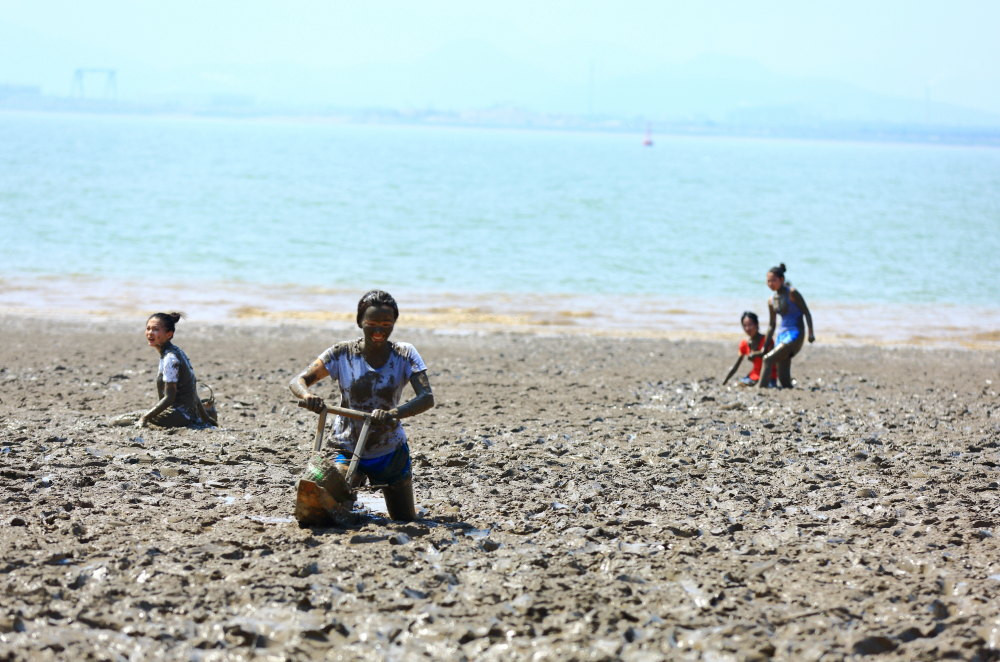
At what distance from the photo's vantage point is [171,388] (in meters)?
9.57

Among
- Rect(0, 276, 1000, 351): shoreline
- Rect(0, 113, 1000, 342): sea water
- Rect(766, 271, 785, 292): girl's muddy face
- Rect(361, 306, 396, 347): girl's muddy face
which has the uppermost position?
Rect(361, 306, 396, 347): girl's muddy face

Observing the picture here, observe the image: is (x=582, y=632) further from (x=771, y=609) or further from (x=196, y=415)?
(x=196, y=415)

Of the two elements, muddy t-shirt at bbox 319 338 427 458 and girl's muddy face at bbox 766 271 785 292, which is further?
girl's muddy face at bbox 766 271 785 292

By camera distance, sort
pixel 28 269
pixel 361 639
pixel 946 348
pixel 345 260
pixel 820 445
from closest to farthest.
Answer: pixel 361 639 → pixel 820 445 → pixel 946 348 → pixel 28 269 → pixel 345 260

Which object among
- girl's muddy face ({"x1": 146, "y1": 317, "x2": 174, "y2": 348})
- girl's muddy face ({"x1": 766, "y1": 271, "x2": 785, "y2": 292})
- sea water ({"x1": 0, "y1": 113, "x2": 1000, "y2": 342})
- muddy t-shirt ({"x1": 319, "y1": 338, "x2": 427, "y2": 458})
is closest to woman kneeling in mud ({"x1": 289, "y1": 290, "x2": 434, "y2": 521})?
muddy t-shirt ({"x1": 319, "y1": 338, "x2": 427, "y2": 458})

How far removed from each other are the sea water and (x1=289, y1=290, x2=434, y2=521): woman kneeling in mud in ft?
55.1

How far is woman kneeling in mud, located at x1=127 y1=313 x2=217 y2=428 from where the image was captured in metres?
9.51

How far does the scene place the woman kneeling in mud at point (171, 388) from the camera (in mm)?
9508

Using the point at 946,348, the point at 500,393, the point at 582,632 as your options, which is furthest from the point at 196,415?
the point at 946,348

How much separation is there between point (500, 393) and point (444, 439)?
2.75 metres

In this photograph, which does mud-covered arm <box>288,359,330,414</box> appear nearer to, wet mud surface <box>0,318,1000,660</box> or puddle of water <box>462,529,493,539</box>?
wet mud surface <box>0,318,1000,660</box>

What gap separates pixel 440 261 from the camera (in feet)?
116

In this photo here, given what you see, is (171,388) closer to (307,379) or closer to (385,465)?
(307,379)

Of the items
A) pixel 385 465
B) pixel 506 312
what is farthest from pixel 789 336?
pixel 506 312
